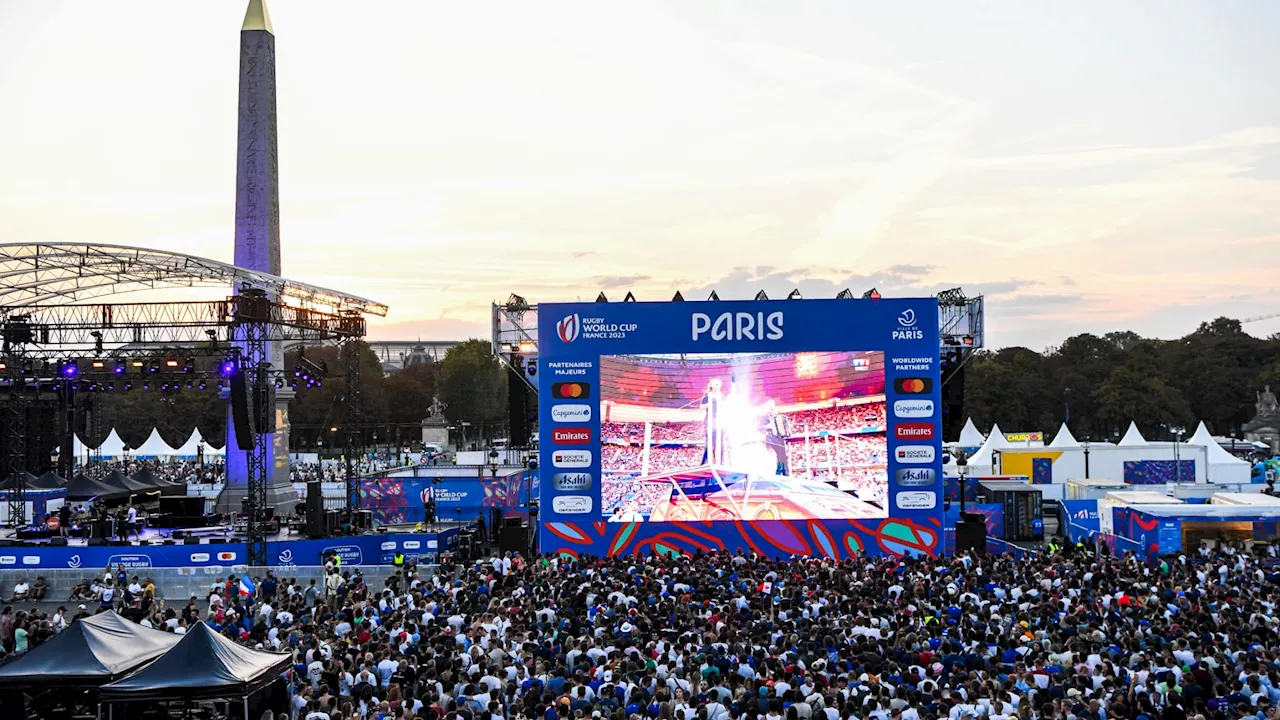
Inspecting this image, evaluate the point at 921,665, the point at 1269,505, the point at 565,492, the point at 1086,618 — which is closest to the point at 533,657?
the point at 921,665

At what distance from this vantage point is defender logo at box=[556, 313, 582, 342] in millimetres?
24719

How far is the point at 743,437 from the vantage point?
23.7 meters

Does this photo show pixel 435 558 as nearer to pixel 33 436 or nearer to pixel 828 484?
pixel 828 484

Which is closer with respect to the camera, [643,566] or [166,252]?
[643,566]

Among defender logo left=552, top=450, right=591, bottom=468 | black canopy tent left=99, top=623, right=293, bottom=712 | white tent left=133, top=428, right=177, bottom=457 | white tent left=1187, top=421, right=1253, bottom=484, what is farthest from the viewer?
white tent left=133, top=428, right=177, bottom=457

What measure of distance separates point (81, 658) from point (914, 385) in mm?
18090

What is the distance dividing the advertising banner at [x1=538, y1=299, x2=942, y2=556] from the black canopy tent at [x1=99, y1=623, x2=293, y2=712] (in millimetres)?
13548

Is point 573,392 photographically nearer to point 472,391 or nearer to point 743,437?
point 743,437

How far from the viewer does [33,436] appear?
4722cm

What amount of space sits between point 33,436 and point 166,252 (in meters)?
21.3

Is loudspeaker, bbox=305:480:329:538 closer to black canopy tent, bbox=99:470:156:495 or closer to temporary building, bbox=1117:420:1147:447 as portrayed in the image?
black canopy tent, bbox=99:470:156:495

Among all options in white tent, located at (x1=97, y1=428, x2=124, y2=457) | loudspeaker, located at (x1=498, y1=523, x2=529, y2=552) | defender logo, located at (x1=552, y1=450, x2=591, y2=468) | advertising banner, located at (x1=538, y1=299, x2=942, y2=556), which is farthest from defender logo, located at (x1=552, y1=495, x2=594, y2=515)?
white tent, located at (x1=97, y1=428, x2=124, y2=457)

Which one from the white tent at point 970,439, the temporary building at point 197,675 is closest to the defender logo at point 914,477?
the temporary building at point 197,675

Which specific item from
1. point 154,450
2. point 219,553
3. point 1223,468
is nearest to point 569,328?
point 219,553
